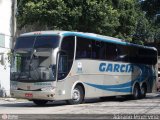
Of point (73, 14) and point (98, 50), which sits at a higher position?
point (73, 14)

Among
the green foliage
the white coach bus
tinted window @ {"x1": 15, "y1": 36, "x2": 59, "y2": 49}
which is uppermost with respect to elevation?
the green foliage

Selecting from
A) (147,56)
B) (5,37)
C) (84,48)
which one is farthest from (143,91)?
(5,37)

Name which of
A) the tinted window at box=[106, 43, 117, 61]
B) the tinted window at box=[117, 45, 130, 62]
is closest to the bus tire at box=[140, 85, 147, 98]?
the tinted window at box=[117, 45, 130, 62]

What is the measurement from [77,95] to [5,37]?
13427 millimetres

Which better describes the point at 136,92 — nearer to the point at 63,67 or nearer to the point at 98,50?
the point at 98,50

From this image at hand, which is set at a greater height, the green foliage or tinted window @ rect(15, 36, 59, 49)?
the green foliage

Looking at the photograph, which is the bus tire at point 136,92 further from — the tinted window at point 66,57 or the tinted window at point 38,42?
the tinted window at point 38,42

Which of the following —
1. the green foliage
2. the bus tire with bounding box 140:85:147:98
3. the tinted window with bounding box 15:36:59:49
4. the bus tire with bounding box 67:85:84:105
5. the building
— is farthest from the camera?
the building

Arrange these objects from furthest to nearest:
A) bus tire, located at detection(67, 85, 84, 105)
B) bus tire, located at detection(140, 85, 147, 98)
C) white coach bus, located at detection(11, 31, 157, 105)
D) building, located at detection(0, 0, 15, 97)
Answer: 1. building, located at detection(0, 0, 15, 97)
2. bus tire, located at detection(140, 85, 147, 98)
3. bus tire, located at detection(67, 85, 84, 105)
4. white coach bus, located at detection(11, 31, 157, 105)

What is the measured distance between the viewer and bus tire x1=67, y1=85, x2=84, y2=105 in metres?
22.4

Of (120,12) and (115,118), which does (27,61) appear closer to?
(115,118)

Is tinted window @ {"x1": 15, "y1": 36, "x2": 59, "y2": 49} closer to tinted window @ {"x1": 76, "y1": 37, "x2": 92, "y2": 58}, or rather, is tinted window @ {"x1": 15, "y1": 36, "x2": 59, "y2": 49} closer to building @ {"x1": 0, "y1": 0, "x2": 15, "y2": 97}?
tinted window @ {"x1": 76, "y1": 37, "x2": 92, "y2": 58}

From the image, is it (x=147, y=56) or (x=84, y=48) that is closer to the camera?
(x=84, y=48)

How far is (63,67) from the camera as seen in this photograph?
2147 cm
